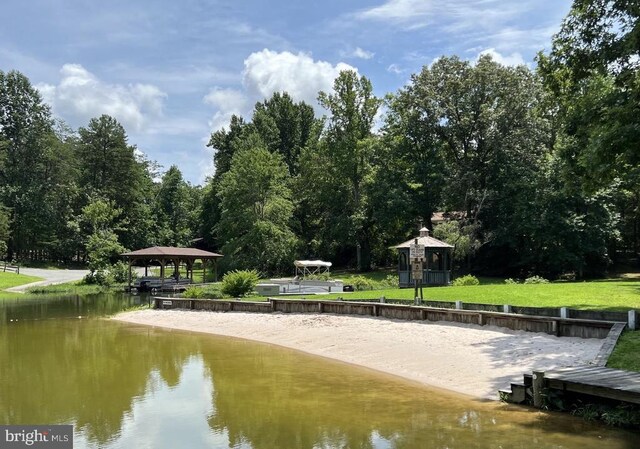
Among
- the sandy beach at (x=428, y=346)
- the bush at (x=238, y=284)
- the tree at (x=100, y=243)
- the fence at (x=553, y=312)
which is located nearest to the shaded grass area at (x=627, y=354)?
the sandy beach at (x=428, y=346)

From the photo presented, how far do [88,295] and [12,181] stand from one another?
31377 millimetres

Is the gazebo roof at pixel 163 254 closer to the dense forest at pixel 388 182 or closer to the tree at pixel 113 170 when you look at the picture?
the dense forest at pixel 388 182

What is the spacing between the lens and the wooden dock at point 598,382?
8.02 m

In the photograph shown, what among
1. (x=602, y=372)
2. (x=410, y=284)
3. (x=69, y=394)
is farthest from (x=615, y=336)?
(x=410, y=284)

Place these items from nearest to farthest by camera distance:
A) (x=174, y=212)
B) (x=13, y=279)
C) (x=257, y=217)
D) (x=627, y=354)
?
(x=627, y=354)
(x=13, y=279)
(x=257, y=217)
(x=174, y=212)

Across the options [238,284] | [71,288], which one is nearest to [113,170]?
[71,288]

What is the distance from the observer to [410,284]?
29641mm

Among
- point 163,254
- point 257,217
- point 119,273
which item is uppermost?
point 257,217

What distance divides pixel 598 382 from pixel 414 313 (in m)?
9.75

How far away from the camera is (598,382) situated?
28.1 ft

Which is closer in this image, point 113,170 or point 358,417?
point 358,417

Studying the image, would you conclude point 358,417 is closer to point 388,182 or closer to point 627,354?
point 627,354

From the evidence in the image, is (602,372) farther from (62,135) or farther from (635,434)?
(62,135)
